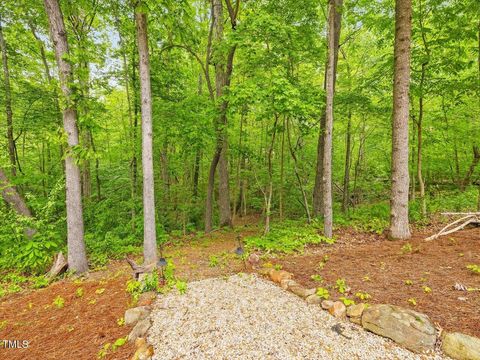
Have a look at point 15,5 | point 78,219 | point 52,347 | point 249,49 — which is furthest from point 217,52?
point 52,347

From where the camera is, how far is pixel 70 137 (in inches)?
188

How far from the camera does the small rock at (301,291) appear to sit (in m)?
3.41

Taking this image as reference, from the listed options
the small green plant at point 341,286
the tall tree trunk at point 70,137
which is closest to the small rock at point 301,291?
the small green plant at point 341,286

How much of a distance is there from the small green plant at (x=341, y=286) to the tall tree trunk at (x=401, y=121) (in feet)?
9.51

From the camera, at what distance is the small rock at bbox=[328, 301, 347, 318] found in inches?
114

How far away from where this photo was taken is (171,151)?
30.7 ft

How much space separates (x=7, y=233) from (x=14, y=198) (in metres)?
0.98

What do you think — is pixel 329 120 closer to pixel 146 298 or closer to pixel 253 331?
pixel 253 331

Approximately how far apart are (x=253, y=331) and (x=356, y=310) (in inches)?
48.3

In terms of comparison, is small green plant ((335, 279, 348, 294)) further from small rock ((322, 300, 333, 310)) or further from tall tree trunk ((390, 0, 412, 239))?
tall tree trunk ((390, 0, 412, 239))

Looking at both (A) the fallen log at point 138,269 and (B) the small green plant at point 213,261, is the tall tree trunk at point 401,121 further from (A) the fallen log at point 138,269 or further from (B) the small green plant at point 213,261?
(A) the fallen log at point 138,269

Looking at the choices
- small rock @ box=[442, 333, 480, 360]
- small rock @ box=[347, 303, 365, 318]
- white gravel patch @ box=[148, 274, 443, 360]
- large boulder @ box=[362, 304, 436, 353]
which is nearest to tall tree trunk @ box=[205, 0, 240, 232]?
white gravel patch @ box=[148, 274, 443, 360]

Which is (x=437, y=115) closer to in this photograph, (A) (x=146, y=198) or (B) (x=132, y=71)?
(A) (x=146, y=198)

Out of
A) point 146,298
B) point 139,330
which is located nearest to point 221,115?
point 146,298
